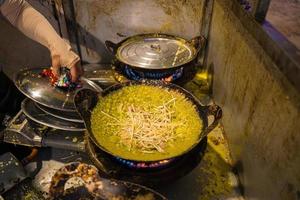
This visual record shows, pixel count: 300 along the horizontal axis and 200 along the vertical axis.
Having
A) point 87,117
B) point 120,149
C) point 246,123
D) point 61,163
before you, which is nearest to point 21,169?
point 61,163

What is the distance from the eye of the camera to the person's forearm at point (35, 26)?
7.09 ft

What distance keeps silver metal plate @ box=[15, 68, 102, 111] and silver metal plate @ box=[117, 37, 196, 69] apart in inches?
18.3

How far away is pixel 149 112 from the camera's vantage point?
6.06ft

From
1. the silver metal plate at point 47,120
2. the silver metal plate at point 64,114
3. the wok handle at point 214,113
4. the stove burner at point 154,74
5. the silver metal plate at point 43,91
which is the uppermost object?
the wok handle at point 214,113

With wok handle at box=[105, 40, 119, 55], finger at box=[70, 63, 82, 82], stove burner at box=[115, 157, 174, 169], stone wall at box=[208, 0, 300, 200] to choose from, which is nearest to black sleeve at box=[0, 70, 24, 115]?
finger at box=[70, 63, 82, 82]

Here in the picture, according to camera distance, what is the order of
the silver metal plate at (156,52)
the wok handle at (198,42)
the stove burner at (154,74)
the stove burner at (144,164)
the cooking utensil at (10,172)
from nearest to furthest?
the stove burner at (144,164) → the cooking utensil at (10,172) → the stove burner at (154,74) → the silver metal plate at (156,52) → the wok handle at (198,42)

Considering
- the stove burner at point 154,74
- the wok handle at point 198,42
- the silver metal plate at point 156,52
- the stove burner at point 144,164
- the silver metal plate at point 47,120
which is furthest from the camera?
the wok handle at point 198,42

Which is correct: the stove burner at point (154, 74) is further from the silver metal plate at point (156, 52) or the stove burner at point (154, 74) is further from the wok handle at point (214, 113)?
the wok handle at point (214, 113)

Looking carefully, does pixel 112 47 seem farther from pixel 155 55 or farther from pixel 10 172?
pixel 10 172

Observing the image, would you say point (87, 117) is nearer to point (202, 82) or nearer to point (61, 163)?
point (61, 163)

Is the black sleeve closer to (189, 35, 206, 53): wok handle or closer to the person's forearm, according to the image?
the person's forearm

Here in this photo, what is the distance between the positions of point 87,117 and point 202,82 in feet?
5.49

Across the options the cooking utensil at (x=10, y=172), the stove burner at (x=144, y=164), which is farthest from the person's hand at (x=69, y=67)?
the stove burner at (x=144, y=164)

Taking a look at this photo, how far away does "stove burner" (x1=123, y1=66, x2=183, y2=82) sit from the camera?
233 centimetres
